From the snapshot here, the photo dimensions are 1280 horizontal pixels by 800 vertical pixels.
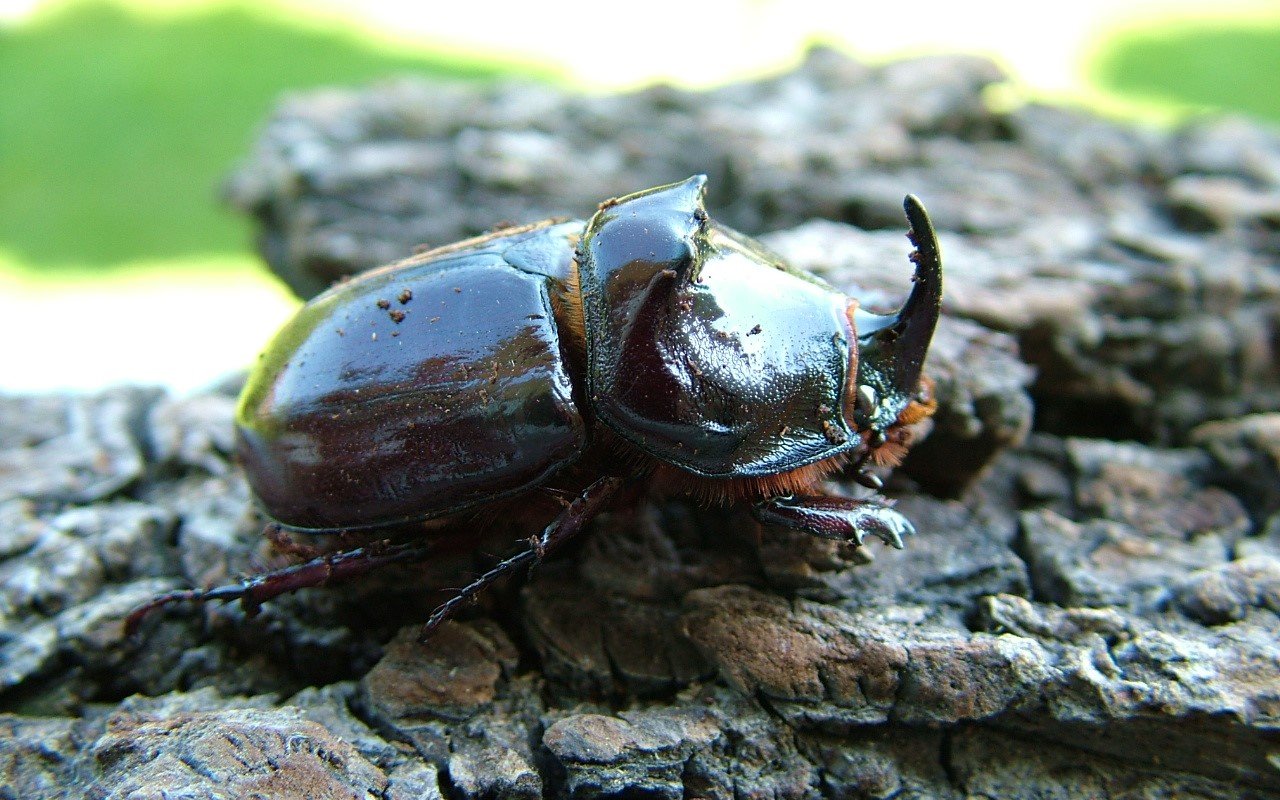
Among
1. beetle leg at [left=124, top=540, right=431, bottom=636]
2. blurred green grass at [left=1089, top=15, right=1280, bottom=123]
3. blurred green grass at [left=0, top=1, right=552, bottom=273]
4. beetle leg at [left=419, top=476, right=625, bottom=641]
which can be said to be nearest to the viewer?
beetle leg at [left=419, top=476, right=625, bottom=641]

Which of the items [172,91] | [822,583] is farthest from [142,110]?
[822,583]

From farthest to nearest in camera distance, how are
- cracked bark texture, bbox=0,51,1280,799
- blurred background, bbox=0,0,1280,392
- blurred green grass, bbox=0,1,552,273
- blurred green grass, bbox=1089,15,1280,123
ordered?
blurred green grass, bbox=1089,15,1280,123
blurred green grass, bbox=0,1,552,273
blurred background, bbox=0,0,1280,392
cracked bark texture, bbox=0,51,1280,799

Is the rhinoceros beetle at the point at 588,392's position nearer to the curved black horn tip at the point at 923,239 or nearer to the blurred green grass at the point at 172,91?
the curved black horn tip at the point at 923,239

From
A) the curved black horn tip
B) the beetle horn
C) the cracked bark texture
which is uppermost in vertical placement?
the curved black horn tip

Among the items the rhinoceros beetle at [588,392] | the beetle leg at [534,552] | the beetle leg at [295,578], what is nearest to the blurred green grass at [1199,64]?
the rhinoceros beetle at [588,392]

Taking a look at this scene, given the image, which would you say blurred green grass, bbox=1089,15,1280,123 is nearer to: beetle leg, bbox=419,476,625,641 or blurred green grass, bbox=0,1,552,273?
blurred green grass, bbox=0,1,552,273

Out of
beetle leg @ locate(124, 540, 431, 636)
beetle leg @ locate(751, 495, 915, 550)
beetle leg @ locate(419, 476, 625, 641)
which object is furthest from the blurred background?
beetle leg @ locate(751, 495, 915, 550)

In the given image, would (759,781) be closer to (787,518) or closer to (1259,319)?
(787,518)

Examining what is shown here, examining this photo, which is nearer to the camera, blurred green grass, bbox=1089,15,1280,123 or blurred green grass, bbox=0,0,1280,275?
blurred green grass, bbox=0,0,1280,275

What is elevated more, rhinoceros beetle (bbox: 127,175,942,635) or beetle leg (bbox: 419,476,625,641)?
rhinoceros beetle (bbox: 127,175,942,635)
